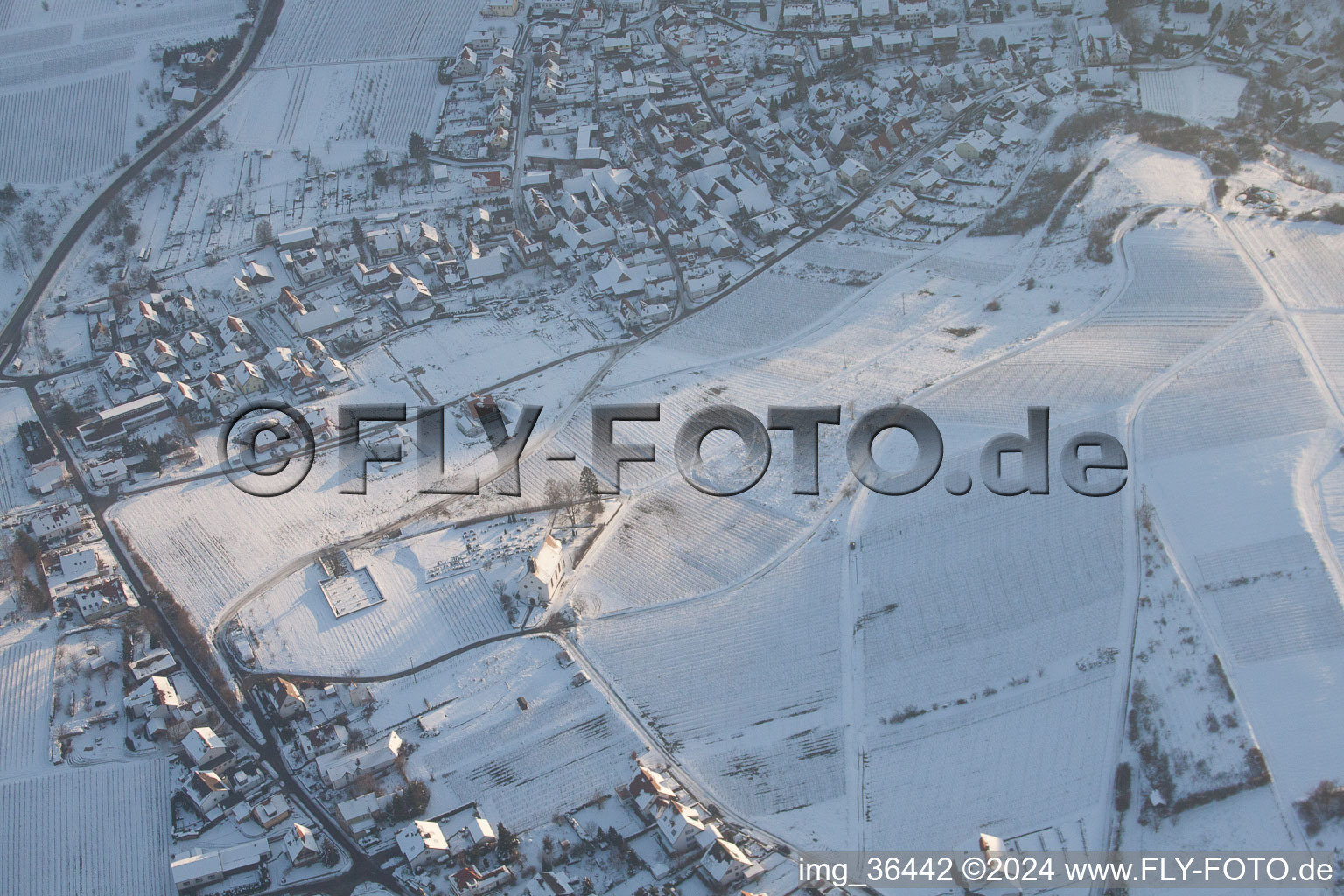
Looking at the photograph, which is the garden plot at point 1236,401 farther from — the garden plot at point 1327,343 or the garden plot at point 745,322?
the garden plot at point 745,322

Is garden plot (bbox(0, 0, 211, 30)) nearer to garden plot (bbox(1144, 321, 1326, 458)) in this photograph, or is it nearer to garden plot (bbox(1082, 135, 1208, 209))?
garden plot (bbox(1082, 135, 1208, 209))

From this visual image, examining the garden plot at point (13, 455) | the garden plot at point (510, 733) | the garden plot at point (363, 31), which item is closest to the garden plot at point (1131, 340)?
the garden plot at point (510, 733)

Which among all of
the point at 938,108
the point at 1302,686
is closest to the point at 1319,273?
the point at 1302,686

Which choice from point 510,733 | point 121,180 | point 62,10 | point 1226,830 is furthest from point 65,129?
point 1226,830

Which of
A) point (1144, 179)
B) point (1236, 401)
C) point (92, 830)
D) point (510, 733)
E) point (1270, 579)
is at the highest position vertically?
point (1144, 179)

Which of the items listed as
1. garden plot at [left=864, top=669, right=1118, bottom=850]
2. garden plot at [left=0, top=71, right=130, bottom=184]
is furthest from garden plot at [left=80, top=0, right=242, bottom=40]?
garden plot at [left=864, top=669, right=1118, bottom=850]

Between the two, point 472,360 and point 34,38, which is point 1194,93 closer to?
point 472,360
